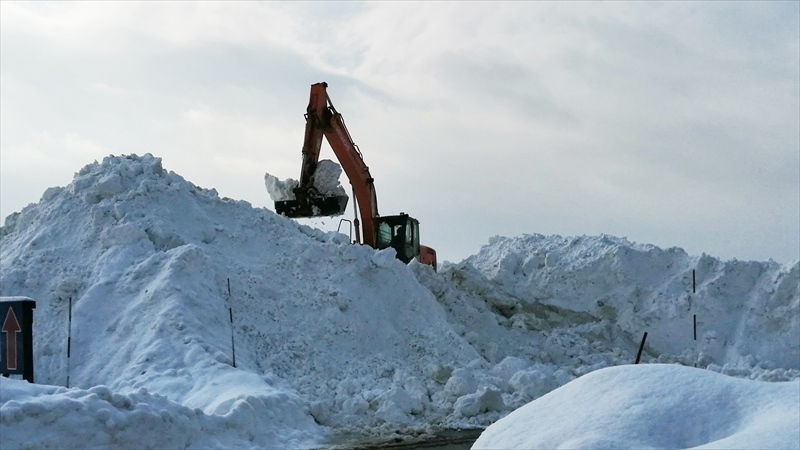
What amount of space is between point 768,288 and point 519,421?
59.1 feet

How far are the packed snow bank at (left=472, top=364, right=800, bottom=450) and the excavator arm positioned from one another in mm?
14422

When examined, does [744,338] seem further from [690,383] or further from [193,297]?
[690,383]

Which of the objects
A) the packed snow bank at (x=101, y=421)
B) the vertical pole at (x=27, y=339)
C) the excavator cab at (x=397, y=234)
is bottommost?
the packed snow bank at (x=101, y=421)

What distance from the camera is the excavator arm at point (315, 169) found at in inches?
842

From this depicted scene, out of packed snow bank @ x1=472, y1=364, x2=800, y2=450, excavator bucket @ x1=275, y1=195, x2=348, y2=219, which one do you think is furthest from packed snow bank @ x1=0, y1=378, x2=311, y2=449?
excavator bucket @ x1=275, y1=195, x2=348, y2=219

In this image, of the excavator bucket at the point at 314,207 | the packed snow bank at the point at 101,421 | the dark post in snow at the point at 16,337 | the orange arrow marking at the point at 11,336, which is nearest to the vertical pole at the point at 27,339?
the dark post in snow at the point at 16,337

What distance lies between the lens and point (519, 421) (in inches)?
281

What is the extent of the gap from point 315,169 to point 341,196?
32.4 inches

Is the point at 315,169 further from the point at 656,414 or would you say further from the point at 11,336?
the point at 656,414

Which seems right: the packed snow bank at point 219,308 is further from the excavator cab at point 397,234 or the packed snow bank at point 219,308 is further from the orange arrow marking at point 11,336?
the excavator cab at point 397,234

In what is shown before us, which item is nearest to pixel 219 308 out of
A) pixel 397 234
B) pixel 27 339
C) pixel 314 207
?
pixel 27 339

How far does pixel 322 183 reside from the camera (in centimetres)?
2159

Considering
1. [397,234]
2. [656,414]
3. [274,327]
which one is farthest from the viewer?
[397,234]

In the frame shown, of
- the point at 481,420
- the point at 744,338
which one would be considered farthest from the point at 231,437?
→ the point at 744,338
